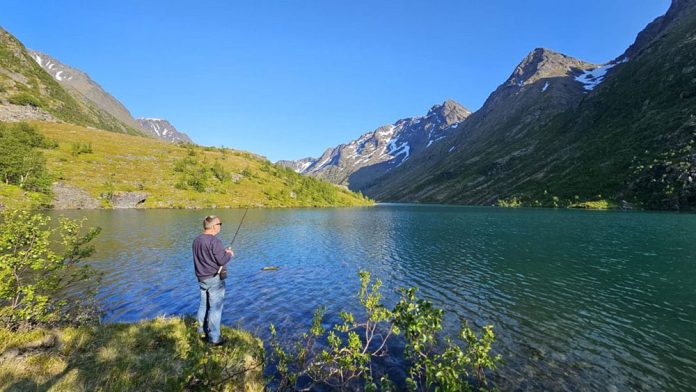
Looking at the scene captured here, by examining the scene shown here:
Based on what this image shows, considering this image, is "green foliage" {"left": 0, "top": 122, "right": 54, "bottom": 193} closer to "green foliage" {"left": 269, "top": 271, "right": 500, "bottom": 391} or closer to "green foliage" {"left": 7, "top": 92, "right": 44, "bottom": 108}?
"green foliage" {"left": 7, "top": 92, "right": 44, "bottom": 108}

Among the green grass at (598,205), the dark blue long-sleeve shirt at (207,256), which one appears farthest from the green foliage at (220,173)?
the green grass at (598,205)

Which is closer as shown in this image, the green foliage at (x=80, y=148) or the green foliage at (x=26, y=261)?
the green foliage at (x=26, y=261)

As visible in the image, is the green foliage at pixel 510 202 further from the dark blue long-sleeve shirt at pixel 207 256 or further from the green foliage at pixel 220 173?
the dark blue long-sleeve shirt at pixel 207 256

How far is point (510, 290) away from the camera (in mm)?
27109

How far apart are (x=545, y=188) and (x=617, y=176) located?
1460 inches

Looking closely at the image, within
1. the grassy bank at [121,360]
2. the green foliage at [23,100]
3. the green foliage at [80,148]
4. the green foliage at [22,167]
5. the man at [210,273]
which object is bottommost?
the grassy bank at [121,360]

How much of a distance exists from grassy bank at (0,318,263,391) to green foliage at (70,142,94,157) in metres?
156

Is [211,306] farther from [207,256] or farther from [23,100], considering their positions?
[23,100]

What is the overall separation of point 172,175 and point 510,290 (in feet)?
479

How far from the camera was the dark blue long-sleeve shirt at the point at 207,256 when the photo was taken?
12578 mm

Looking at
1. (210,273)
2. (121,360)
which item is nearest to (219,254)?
(210,273)

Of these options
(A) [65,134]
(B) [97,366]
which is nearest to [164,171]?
(A) [65,134]

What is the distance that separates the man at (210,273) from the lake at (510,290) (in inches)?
228

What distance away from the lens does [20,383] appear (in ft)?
26.6
